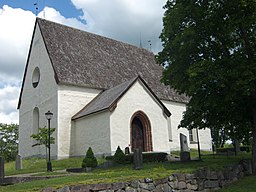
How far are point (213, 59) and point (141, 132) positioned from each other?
1189 centimetres

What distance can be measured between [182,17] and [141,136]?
12.4m

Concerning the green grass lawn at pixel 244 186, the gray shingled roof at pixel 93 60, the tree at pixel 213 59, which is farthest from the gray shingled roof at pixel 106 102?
the green grass lawn at pixel 244 186

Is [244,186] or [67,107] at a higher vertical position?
[67,107]

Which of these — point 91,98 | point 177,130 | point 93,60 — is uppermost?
point 93,60

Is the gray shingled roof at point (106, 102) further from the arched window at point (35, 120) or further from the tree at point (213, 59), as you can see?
the tree at point (213, 59)

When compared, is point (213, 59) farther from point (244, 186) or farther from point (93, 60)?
point (93, 60)

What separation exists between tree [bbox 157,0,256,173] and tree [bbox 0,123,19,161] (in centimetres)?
3598

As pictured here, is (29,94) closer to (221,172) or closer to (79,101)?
(79,101)

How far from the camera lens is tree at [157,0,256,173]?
38.4 ft

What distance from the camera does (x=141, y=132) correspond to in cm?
2364

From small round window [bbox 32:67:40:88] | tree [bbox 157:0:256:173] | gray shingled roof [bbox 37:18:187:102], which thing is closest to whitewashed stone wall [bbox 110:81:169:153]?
gray shingled roof [bbox 37:18:187:102]

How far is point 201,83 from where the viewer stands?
11.9 metres

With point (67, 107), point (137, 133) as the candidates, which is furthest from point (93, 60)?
point (137, 133)

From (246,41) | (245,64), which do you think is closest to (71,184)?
(245,64)
